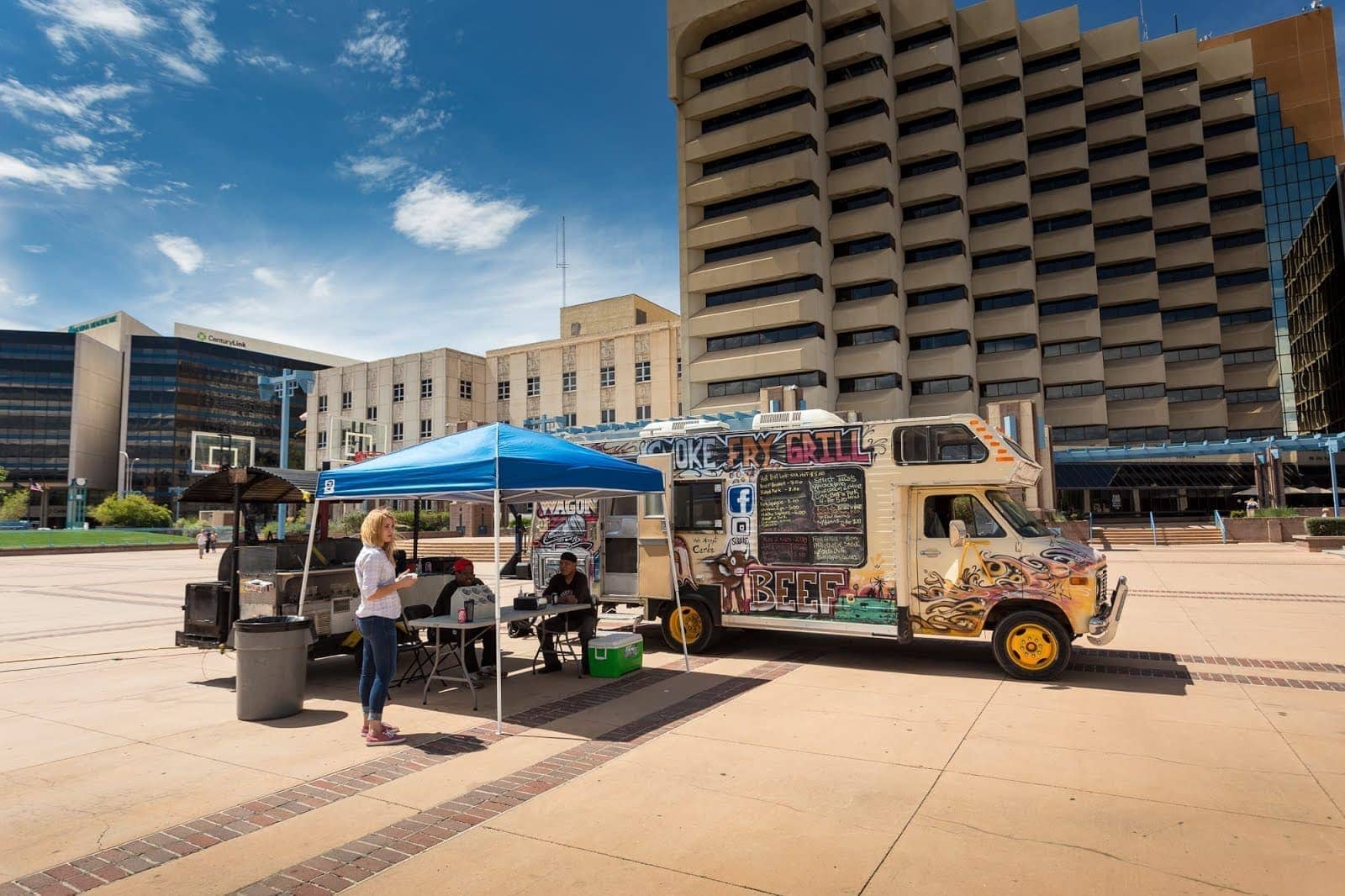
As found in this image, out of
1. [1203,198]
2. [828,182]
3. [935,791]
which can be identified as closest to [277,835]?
[935,791]

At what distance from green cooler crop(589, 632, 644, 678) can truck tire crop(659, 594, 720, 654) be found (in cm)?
131

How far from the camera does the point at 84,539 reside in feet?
165

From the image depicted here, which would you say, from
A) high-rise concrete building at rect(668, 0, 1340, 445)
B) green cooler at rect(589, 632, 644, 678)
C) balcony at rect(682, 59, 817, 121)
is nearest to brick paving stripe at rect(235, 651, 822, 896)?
green cooler at rect(589, 632, 644, 678)

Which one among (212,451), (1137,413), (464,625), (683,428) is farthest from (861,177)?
(464,625)

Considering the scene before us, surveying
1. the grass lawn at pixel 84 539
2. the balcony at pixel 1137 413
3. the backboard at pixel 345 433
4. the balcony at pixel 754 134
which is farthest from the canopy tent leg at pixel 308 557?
the balcony at pixel 1137 413

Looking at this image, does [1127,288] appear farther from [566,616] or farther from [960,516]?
[566,616]

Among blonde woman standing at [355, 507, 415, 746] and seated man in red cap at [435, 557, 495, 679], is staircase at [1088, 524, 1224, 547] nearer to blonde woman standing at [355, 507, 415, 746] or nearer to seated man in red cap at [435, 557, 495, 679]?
seated man in red cap at [435, 557, 495, 679]

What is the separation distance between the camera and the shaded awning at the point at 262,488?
405 inches

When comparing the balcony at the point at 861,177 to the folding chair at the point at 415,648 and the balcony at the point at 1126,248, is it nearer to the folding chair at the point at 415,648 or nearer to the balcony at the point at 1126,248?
the balcony at the point at 1126,248

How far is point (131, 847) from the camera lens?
15.2 ft

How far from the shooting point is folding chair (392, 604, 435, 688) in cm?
931

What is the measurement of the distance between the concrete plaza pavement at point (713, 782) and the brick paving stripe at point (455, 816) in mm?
26

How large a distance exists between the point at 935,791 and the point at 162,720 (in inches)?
282

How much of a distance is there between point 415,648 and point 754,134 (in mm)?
56957
